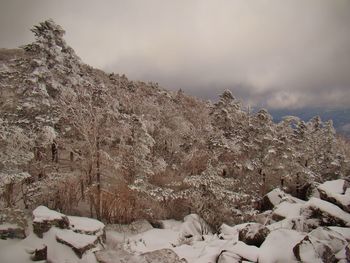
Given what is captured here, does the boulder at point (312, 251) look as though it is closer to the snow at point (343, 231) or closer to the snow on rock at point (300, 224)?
the snow at point (343, 231)

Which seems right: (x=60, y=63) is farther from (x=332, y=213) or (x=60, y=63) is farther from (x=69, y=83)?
(x=332, y=213)

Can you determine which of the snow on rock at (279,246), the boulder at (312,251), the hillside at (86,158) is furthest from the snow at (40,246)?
the boulder at (312,251)

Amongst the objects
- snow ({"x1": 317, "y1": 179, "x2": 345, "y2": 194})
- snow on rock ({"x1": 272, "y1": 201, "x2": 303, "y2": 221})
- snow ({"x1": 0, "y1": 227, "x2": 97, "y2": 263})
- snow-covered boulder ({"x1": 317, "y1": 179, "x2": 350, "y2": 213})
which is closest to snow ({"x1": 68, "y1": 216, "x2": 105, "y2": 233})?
snow ({"x1": 0, "y1": 227, "x2": 97, "y2": 263})

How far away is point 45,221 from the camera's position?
10633 millimetres

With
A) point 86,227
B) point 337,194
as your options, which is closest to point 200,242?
point 86,227

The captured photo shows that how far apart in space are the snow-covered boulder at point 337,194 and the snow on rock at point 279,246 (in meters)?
4.26

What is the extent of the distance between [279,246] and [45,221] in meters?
8.74

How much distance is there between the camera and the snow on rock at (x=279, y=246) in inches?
334

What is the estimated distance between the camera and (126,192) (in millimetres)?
15625

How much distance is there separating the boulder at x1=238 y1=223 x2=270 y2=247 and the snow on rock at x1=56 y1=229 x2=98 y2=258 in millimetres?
5939

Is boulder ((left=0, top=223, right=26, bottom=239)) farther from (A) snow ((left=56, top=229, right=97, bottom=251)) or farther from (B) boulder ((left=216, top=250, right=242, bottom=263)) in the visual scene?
(B) boulder ((left=216, top=250, right=242, bottom=263))

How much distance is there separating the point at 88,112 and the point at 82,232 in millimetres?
6639

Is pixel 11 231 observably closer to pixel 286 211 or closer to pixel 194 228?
pixel 194 228

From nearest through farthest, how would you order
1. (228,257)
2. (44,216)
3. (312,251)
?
1. (312,251)
2. (228,257)
3. (44,216)
